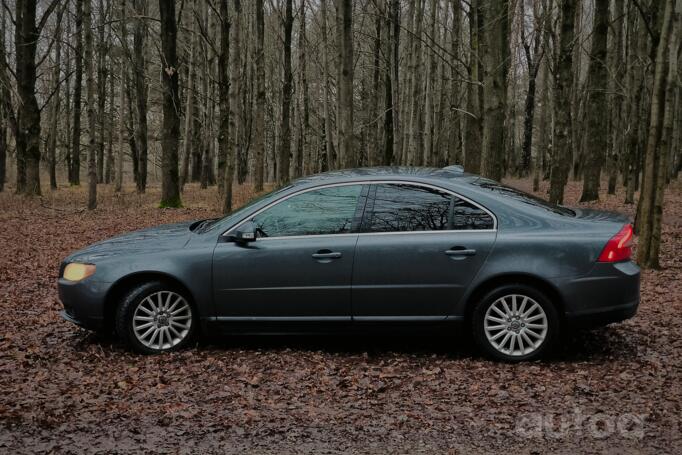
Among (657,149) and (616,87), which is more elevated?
(616,87)

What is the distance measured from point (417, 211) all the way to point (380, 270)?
64 centimetres

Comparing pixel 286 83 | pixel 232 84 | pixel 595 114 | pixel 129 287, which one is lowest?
pixel 129 287

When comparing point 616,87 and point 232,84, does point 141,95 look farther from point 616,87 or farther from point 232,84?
point 616,87

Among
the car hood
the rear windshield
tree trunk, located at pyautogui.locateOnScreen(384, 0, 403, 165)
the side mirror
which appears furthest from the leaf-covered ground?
tree trunk, located at pyautogui.locateOnScreen(384, 0, 403, 165)

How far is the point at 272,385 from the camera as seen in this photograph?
5.14 metres

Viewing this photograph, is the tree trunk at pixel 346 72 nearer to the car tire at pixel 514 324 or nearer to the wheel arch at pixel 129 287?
the wheel arch at pixel 129 287

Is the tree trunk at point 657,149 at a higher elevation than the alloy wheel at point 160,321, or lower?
higher

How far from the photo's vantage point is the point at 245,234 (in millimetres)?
5797

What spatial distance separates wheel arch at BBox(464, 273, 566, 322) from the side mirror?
198 centimetres

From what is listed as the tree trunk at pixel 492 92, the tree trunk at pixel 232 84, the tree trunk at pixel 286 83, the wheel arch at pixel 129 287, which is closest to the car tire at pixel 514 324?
the wheel arch at pixel 129 287

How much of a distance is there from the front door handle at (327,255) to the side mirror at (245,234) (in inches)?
23.7

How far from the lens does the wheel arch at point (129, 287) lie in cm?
586

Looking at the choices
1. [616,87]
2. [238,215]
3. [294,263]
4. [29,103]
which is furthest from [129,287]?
[616,87]

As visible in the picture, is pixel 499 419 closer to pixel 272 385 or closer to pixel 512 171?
pixel 272 385
